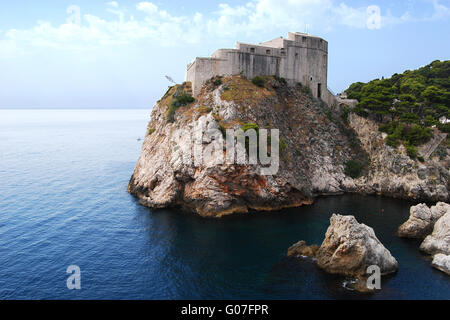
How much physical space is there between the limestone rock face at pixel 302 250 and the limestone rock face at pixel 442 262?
33.6 feet

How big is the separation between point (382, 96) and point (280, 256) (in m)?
40.6

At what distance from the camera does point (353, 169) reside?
5634cm

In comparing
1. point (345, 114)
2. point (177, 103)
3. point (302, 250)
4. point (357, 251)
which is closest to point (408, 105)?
point (345, 114)

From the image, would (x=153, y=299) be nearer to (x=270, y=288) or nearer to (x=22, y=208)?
(x=270, y=288)

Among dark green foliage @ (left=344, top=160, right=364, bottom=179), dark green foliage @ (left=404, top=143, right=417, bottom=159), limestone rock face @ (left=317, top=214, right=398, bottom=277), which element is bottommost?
limestone rock face @ (left=317, top=214, right=398, bottom=277)

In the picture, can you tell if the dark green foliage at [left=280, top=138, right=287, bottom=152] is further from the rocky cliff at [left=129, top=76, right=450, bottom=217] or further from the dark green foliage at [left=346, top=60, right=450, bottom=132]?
the dark green foliage at [left=346, top=60, right=450, bottom=132]

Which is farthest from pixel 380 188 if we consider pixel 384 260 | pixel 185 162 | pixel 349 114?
Answer: pixel 185 162

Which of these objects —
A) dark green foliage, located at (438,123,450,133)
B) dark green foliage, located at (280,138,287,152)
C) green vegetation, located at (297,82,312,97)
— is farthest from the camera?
green vegetation, located at (297,82,312,97)

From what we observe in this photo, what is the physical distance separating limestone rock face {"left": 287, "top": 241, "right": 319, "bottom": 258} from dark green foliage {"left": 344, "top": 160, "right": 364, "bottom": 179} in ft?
85.3

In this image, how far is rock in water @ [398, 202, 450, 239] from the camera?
3703 centimetres

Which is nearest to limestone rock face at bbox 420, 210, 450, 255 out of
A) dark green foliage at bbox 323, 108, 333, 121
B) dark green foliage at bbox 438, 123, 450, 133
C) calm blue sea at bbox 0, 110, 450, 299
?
calm blue sea at bbox 0, 110, 450, 299

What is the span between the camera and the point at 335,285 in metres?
27.7

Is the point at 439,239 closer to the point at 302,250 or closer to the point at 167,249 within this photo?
the point at 302,250

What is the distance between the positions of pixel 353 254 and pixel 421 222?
498 inches
